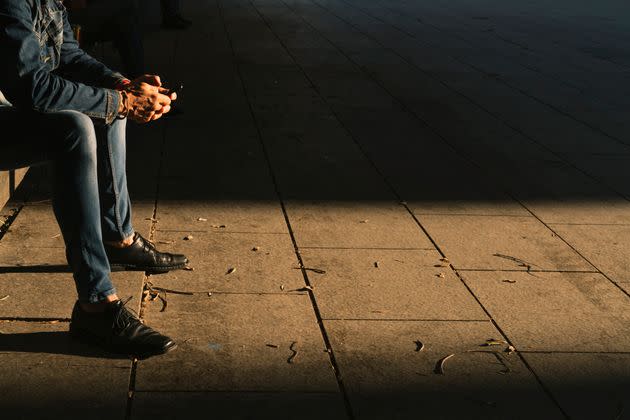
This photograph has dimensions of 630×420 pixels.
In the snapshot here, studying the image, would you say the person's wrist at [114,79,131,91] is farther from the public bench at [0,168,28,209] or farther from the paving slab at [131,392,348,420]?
the paving slab at [131,392,348,420]

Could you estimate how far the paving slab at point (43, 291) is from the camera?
147 inches

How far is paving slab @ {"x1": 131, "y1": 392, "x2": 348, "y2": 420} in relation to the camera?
3039 mm

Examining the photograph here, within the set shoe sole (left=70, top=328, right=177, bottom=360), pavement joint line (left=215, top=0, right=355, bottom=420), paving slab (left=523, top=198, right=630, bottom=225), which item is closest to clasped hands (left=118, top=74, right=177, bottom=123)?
shoe sole (left=70, top=328, right=177, bottom=360)

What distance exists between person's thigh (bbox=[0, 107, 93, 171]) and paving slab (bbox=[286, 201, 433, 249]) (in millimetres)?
1572

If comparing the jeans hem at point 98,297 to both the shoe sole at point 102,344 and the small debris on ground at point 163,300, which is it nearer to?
the shoe sole at point 102,344

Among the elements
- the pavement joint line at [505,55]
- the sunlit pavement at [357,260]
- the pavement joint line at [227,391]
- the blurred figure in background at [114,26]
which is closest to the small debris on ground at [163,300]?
the sunlit pavement at [357,260]

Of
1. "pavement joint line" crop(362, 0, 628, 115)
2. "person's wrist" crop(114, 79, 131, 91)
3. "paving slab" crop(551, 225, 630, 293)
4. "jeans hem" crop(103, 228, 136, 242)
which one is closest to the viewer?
"person's wrist" crop(114, 79, 131, 91)

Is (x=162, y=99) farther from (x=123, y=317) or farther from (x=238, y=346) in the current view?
(x=238, y=346)

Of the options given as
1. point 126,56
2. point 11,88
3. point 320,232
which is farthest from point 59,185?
point 126,56

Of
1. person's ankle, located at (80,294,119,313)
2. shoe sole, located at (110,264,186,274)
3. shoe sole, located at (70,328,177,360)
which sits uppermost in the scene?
person's ankle, located at (80,294,119,313)

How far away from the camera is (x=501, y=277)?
14.5 ft

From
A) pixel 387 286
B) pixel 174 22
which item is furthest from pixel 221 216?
pixel 174 22

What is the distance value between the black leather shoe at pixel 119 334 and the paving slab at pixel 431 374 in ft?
2.12

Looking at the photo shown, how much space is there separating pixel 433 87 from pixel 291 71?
146cm
